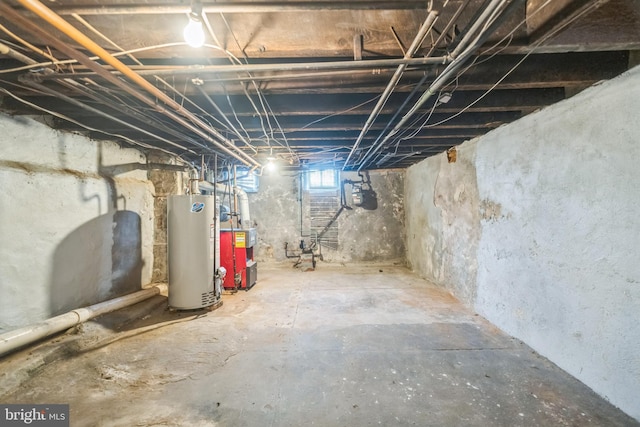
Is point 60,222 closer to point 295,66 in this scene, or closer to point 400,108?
point 295,66

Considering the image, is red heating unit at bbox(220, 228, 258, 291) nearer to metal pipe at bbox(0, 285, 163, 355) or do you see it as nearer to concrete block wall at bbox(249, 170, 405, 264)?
metal pipe at bbox(0, 285, 163, 355)

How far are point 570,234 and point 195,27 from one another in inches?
107

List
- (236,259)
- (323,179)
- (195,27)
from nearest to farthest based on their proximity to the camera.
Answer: (195,27) → (236,259) → (323,179)

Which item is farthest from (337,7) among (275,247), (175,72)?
(275,247)

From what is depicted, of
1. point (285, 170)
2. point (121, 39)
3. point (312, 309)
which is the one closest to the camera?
point (121, 39)

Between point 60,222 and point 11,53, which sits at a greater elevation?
point 11,53

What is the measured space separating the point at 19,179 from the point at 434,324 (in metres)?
4.13

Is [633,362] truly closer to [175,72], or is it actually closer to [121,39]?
[175,72]

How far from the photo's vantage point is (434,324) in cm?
277

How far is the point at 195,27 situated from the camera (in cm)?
115

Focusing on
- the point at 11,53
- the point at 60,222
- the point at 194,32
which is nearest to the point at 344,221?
the point at 60,222

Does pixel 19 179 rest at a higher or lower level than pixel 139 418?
higher

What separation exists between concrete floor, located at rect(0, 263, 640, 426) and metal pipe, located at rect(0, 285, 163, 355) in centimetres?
9

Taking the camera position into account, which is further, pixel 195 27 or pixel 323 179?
pixel 323 179
